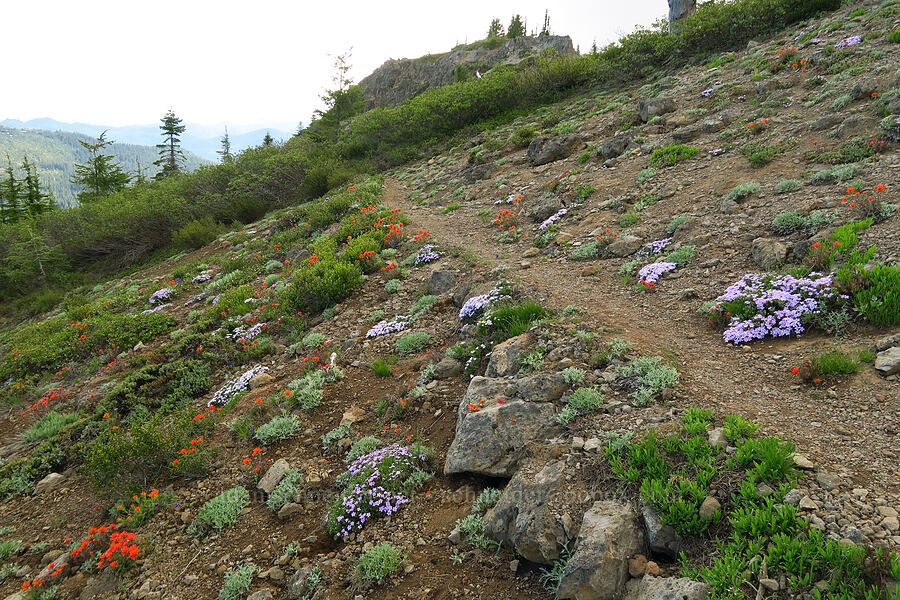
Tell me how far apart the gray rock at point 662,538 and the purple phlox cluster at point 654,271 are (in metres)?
5.81

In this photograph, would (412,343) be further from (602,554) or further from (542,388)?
(602,554)

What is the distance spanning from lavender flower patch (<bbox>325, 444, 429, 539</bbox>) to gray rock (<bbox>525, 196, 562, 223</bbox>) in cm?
1082

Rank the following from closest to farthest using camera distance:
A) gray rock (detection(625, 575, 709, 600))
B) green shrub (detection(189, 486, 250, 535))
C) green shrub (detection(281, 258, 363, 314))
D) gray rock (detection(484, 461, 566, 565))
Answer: gray rock (detection(625, 575, 709, 600))
gray rock (detection(484, 461, 566, 565))
green shrub (detection(189, 486, 250, 535))
green shrub (detection(281, 258, 363, 314))

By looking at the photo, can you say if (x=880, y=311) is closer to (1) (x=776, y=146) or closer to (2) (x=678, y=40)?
(1) (x=776, y=146)

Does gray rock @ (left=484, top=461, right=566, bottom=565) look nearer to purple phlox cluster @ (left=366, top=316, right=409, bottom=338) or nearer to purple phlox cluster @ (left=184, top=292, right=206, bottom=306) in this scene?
purple phlox cluster @ (left=366, top=316, right=409, bottom=338)

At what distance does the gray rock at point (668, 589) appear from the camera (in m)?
3.08

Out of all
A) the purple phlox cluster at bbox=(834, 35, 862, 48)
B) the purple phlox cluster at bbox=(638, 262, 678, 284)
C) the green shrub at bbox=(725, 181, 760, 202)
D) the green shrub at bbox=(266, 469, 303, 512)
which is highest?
the purple phlox cluster at bbox=(834, 35, 862, 48)

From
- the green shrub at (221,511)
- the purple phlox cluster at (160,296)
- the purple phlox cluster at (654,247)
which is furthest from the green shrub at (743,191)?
the purple phlox cluster at (160,296)

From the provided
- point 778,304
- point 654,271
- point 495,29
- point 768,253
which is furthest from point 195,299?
point 495,29

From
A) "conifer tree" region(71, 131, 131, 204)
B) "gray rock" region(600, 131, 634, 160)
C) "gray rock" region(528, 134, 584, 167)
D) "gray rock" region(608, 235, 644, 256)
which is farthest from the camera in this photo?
"conifer tree" region(71, 131, 131, 204)

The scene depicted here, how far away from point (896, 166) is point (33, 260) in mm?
45500

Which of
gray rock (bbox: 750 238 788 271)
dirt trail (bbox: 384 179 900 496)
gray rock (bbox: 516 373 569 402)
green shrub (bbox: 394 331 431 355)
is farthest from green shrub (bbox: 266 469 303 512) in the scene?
gray rock (bbox: 750 238 788 271)

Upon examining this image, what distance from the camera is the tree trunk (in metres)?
27.0

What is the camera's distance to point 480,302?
874cm
